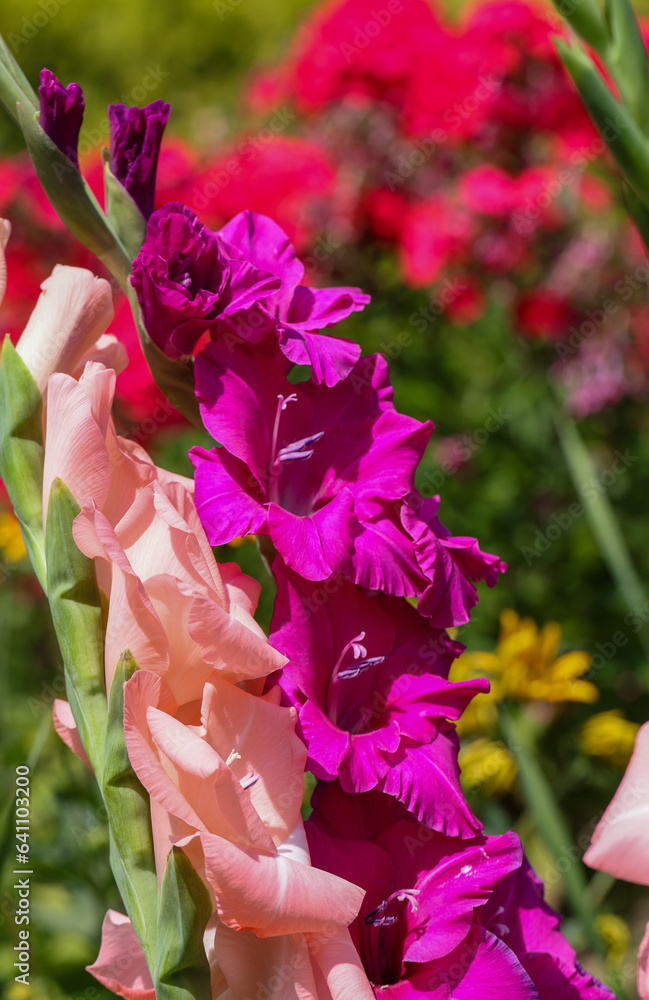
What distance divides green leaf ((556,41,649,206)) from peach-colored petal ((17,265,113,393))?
0.24 meters

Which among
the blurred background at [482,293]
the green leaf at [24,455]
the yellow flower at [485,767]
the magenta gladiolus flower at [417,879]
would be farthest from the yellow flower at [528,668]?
the green leaf at [24,455]

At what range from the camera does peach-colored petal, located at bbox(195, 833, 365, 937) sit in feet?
1.06

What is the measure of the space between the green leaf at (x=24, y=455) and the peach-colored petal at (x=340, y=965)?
179 mm

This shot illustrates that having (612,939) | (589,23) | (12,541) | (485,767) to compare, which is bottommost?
(612,939)

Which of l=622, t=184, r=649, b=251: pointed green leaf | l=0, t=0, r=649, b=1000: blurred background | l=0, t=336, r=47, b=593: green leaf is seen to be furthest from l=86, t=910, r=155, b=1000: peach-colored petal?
l=0, t=0, r=649, b=1000: blurred background

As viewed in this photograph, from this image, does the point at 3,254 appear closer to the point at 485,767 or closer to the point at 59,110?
the point at 59,110

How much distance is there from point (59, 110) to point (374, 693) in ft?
1.00

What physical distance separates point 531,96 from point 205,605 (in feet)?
6.38

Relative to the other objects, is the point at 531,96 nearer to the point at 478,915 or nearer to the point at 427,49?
the point at 427,49

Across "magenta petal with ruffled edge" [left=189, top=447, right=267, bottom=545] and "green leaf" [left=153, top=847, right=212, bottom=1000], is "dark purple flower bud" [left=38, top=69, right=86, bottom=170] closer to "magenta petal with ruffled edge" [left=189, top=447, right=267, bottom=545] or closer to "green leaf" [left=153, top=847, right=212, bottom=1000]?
"magenta petal with ruffled edge" [left=189, top=447, right=267, bottom=545]

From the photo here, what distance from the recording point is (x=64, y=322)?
413 mm

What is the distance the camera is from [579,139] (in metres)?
1.87

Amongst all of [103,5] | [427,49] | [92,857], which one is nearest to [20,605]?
[92,857]

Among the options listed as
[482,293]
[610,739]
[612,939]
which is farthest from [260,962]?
[482,293]
